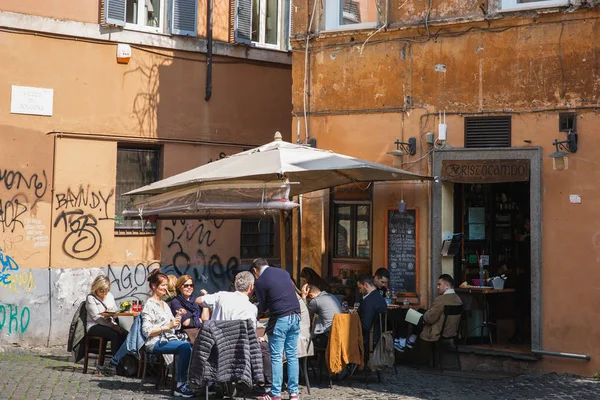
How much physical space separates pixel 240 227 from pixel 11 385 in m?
6.56

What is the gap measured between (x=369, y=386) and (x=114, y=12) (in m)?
7.43

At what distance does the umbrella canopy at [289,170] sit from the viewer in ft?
36.4

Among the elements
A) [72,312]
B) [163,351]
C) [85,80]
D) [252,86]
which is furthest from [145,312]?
[252,86]

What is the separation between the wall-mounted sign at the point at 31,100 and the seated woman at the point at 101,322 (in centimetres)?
346

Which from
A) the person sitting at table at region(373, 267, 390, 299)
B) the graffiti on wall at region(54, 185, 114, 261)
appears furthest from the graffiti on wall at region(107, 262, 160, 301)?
the person sitting at table at region(373, 267, 390, 299)

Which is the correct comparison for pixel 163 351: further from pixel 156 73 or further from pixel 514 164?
pixel 156 73

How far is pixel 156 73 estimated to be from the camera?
15852 millimetres

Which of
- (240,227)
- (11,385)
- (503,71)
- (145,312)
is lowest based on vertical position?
(11,385)

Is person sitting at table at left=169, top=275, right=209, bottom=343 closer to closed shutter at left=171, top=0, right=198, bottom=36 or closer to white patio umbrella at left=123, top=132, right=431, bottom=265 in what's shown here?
white patio umbrella at left=123, top=132, right=431, bottom=265

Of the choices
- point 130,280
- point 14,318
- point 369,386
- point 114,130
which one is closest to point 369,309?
point 369,386

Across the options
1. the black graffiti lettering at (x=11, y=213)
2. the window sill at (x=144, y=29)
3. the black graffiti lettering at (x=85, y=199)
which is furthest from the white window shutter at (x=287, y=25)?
the black graffiti lettering at (x=11, y=213)

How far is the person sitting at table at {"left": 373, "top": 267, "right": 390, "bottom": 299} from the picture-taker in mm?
13039

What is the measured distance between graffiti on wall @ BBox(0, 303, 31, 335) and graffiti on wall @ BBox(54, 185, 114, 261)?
1125 millimetres

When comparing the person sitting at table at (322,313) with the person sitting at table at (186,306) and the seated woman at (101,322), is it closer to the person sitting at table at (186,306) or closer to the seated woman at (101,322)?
the person sitting at table at (186,306)
